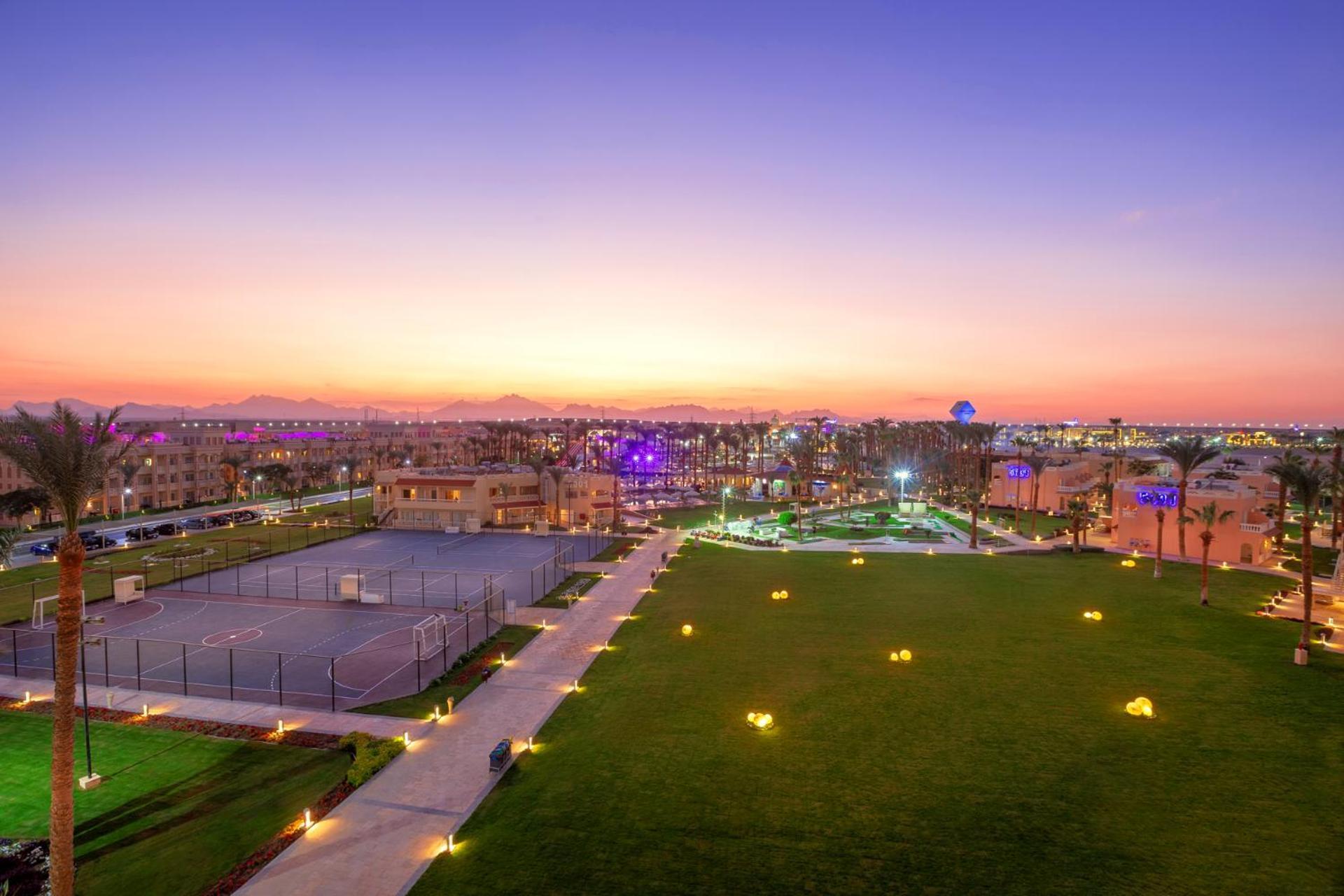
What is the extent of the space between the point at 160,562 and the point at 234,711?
3535cm

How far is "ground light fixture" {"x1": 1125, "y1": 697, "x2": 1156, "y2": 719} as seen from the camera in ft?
73.5

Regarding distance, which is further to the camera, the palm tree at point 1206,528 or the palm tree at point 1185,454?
the palm tree at point 1185,454

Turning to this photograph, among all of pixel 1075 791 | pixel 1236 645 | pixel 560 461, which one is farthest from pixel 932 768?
pixel 560 461

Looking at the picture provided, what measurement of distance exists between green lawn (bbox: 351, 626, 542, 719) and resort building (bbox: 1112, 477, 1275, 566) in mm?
48743

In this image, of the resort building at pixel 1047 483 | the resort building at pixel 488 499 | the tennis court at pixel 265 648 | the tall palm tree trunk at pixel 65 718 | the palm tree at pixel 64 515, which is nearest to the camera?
the tall palm tree trunk at pixel 65 718

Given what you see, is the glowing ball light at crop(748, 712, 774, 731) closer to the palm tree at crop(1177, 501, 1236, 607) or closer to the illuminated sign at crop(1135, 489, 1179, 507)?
the palm tree at crop(1177, 501, 1236, 607)

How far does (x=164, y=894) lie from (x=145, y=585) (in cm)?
3761

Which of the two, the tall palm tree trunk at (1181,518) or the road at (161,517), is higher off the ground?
the tall palm tree trunk at (1181,518)

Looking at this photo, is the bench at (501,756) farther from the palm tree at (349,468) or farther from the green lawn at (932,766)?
the palm tree at (349,468)

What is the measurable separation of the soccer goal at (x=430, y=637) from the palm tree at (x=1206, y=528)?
42.4m

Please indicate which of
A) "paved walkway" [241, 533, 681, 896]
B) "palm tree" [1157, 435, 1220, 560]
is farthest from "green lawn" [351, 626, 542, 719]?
"palm tree" [1157, 435, 1220, 560]

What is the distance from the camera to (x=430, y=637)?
32531mm

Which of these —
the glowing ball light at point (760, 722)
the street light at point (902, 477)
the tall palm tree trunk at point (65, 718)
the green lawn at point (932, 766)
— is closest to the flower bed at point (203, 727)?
the green lawn at point (932, 766)

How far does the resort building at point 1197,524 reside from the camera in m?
48.6
